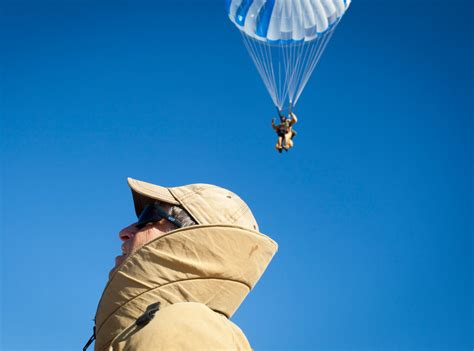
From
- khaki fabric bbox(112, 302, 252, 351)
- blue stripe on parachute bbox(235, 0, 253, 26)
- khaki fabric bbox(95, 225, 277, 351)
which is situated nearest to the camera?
khaki fabric bbox(112, 302, 252, 351)

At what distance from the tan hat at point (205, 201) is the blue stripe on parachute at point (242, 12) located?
791 inches

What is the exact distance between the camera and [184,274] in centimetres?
321

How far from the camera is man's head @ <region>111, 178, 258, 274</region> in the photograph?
3572mm

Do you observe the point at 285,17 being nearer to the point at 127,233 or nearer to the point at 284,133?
the point at 284,133

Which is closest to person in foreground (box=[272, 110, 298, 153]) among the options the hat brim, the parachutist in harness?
the parachutist in harness

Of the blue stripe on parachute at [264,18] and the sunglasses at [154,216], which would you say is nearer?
the sunglasses at [154,216]

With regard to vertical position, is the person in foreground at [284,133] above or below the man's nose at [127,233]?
above

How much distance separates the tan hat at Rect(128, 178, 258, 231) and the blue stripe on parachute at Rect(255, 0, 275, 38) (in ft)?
64.5

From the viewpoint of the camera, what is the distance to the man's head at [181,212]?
357cm

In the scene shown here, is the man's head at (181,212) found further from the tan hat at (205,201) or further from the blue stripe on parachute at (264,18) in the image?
the blue stripe on parachute at (264,18)

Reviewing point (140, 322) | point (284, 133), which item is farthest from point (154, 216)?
point (284, 133)

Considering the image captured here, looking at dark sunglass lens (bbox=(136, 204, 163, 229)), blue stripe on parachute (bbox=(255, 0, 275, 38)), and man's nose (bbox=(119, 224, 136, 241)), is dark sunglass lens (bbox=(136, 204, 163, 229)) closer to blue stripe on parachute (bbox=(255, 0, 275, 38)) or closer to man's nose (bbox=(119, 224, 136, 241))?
man's nose (bbox=(119, 224, 136, 241))

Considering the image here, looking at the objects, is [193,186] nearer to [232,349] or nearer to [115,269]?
[115,269]

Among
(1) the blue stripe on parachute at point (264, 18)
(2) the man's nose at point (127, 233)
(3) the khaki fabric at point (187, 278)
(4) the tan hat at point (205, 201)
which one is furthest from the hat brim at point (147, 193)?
(1) the blue stripe on parachute at point (264, 18)
